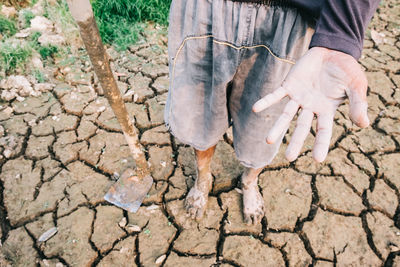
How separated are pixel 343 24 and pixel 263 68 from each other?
12.7 inches

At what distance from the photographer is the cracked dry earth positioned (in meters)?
1.62

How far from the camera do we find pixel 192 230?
1.71 metres

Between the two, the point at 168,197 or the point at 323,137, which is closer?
the point at 323,137

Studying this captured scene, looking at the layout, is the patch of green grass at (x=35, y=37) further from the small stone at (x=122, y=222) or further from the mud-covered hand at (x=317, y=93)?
the mud-covered hand at (x=317, y=93)

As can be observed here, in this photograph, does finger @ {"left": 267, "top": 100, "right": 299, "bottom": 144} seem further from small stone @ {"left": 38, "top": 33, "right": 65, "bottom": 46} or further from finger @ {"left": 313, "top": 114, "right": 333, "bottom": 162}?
small stone @ {"left": 38, "top": 33, "right": 65, "bottom": 46}

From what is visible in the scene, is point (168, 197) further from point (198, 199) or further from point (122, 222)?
point (122, 222)

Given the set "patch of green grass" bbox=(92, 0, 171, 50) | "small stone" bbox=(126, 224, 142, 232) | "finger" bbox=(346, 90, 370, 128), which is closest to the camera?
"finger" bbox=(346, 90, 370, 128)

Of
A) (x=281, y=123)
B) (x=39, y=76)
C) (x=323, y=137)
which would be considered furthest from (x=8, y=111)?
(x=323, y=137)

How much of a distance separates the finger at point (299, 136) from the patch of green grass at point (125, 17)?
267 centimetres

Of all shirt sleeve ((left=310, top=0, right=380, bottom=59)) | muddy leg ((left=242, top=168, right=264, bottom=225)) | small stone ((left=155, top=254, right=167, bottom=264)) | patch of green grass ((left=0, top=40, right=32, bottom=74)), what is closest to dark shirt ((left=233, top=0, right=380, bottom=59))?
shirt sleeve ((left=310, top=0, right=380, bottom=59))

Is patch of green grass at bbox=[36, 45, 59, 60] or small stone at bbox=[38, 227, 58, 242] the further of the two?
patch of green grass at bbox=[36, 45, 59, 60]

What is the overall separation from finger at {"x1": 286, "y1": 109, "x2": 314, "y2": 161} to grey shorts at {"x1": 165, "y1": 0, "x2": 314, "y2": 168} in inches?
10.9

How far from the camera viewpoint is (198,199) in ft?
5.76

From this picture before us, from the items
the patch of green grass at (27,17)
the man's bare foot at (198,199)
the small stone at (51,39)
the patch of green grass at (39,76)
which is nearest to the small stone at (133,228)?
the man's bare foot at (198,199)
